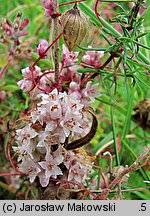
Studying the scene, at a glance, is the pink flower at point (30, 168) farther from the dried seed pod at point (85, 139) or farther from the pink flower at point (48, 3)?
the pink flower at point (48, 3)

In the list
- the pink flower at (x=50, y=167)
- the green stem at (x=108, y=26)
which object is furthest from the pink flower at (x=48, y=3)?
the pink flower at (x=50, y=167)

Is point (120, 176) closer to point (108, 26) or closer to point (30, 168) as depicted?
point (30, 168)

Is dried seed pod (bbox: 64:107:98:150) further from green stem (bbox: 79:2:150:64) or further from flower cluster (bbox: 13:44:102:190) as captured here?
green stem (bbox: 79:2:150:64)

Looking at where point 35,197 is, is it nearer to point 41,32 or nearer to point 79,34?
point 79,34

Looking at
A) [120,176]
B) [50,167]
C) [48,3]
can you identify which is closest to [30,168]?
[50,167]

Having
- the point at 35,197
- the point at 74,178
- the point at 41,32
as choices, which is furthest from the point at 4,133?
the point at 41,32

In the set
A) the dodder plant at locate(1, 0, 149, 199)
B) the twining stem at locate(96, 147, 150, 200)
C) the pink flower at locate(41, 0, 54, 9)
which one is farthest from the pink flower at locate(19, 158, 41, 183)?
the pink flower at locate(41, 0, 54, 9)
